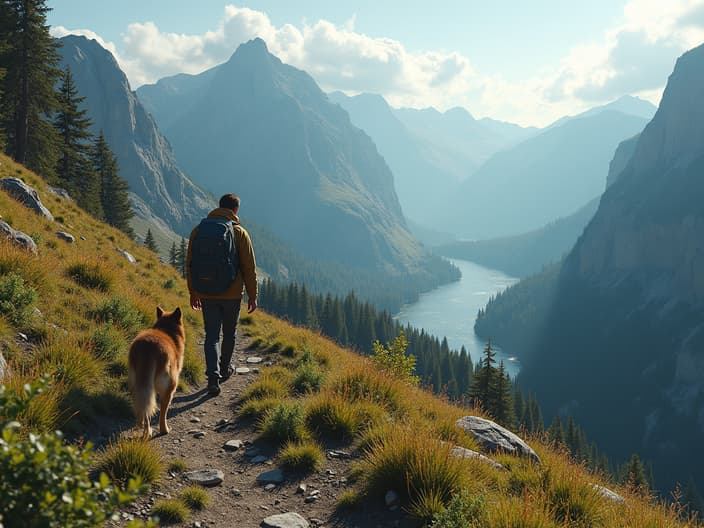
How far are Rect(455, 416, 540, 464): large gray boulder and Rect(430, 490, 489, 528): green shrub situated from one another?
349cm

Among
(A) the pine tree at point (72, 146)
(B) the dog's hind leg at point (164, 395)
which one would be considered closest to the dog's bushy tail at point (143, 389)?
(B) the dog's hind leg at point (164, 395)

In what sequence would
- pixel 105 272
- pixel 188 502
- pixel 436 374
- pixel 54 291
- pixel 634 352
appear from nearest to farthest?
pixel 188 502 < pixel 54 291 < pixel 105 272 < pixel 436 374 < pixel 634 352

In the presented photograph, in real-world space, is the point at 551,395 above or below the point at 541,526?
below

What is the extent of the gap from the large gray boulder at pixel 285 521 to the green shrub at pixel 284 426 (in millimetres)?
1680

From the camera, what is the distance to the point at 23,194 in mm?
16594

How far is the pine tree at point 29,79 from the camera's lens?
104 feet

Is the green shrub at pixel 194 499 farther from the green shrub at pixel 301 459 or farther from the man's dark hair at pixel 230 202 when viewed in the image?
the man's dark hair at pixel 230 202

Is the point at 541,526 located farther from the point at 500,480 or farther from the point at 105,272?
the point at 105,272

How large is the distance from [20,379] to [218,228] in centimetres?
399

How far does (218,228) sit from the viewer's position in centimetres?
853

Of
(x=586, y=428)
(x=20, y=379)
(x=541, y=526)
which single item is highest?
(x=20, y=379)

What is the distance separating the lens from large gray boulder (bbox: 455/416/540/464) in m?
8.30

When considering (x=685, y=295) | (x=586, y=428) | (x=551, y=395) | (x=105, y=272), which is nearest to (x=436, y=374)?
(x=586, y=428)

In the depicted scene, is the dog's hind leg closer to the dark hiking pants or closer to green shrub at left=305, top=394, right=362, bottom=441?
the dark hiking pants
